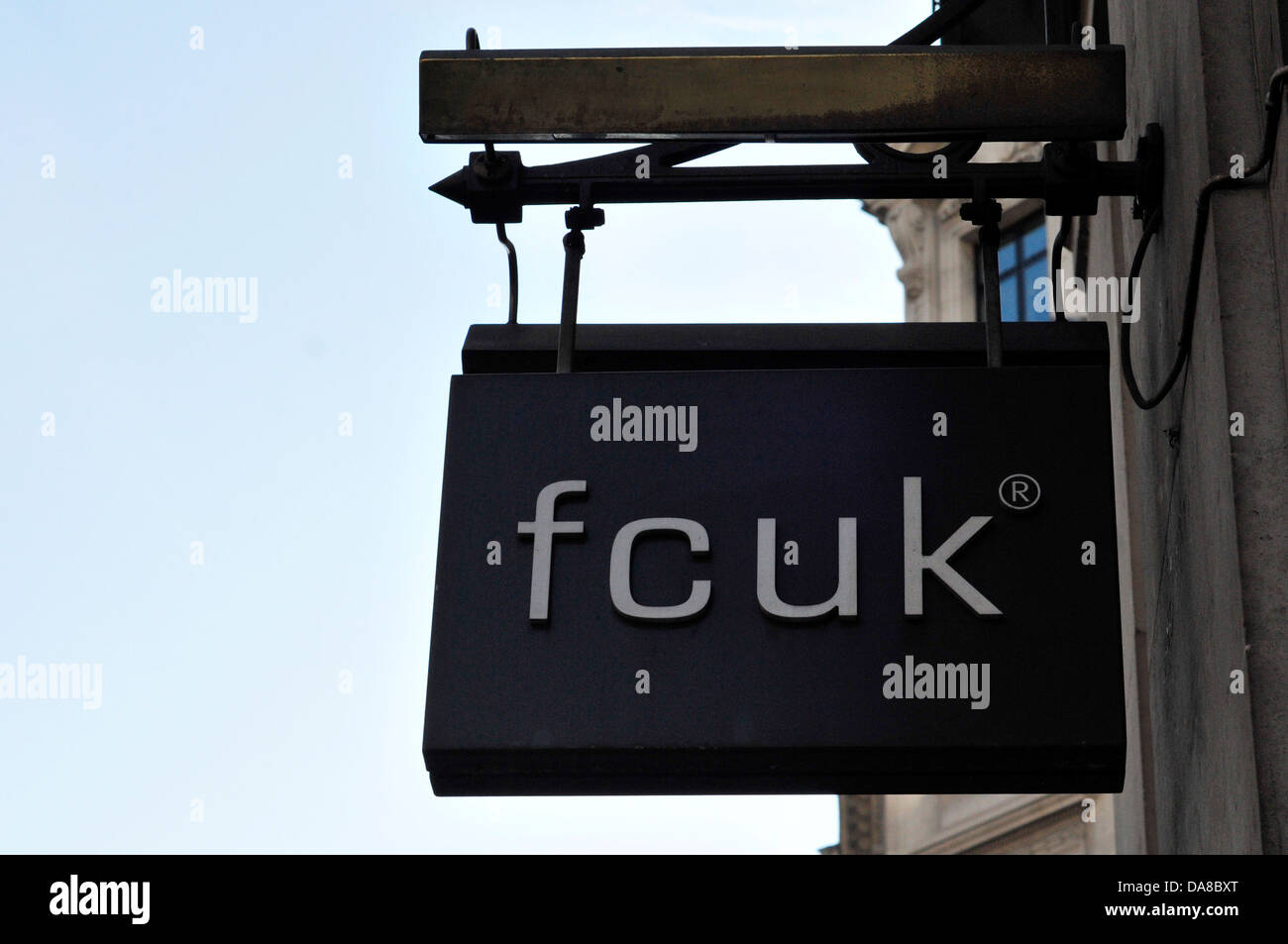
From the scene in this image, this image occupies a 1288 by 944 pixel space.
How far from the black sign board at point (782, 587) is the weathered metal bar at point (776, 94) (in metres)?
0.66

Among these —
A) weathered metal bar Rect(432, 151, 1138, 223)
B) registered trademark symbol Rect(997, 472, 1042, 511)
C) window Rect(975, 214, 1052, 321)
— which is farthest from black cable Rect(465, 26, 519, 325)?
window Rect(975, 214, 1052, 321)

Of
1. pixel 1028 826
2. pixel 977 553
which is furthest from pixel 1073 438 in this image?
pixel 1028 826

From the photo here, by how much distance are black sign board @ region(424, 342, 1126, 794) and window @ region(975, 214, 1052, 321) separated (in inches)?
732

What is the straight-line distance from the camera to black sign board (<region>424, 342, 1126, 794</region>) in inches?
151

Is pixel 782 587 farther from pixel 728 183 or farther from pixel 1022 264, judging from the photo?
pixel 1022 264

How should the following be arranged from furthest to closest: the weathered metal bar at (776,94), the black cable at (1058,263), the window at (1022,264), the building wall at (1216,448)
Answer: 1. the window at (1022,264)
2. the black cable at (1058,263)
3. the weathered metal bar at (776,94)
4. the building wall at (1216,448)

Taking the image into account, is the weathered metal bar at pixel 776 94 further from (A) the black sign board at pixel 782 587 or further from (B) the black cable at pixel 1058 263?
(A) the black sign board at pixel 782 587

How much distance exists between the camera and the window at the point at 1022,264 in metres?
22.7

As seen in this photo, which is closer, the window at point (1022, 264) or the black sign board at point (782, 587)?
the black sign board at point (782, 587)

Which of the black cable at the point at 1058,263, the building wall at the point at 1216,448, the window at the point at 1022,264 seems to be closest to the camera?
the building wall at the point at 1216,448

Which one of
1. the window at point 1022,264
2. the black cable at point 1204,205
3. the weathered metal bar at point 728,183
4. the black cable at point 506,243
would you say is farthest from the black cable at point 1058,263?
the window at point 1022,264

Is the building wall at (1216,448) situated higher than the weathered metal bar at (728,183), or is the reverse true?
the weathered metal bar at (728,183)

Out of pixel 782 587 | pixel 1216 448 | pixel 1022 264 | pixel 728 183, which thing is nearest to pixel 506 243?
pixel 728 183

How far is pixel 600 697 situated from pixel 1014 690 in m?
0.87
